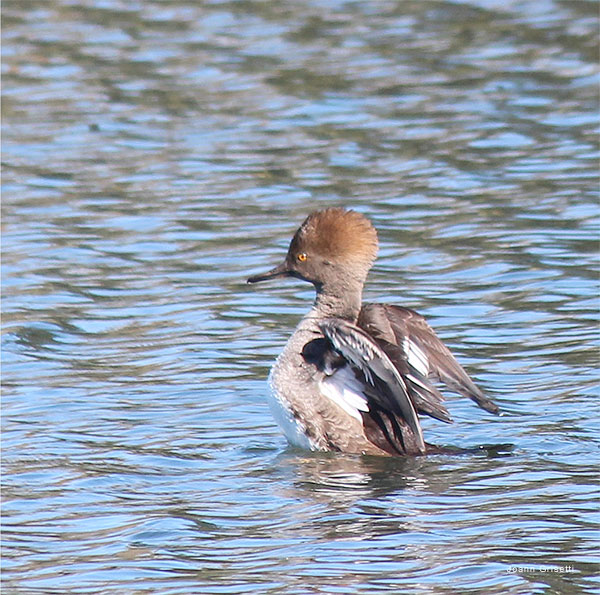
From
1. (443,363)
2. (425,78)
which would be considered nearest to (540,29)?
(425,78)

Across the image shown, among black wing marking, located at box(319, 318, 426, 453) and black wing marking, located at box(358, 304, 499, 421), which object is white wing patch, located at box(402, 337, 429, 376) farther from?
black wing marking, located at box(319, 318, 426, 453)

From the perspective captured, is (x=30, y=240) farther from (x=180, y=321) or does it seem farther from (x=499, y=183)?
(x=499, y=183)

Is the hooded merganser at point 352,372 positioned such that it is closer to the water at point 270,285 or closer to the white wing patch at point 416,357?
the white wing patch at point 416,357

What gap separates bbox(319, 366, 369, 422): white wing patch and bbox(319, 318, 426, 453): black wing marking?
0.08 m

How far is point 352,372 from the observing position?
7.44 metres

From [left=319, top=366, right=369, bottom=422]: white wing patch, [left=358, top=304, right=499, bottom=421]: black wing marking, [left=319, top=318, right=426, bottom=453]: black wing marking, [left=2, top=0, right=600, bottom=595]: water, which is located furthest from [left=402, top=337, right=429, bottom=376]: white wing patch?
[left=2, top=0, right=600, bottom=595]: water

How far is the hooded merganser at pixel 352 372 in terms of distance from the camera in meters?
7.37

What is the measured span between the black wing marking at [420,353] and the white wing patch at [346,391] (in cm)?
24

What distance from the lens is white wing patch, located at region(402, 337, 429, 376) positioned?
743cm

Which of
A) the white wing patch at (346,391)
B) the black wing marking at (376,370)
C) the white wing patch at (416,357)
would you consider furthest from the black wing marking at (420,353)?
the white wing patch at (346,391)

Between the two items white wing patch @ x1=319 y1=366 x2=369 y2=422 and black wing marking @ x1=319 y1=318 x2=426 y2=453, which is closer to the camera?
black wing marking @ x1=319 y1=318 x2=426 y2=453

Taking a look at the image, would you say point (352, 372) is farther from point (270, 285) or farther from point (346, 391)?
point (270, 285)

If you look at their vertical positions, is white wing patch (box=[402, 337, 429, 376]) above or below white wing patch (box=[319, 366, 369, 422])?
above

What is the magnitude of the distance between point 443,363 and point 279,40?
32.0 ft
